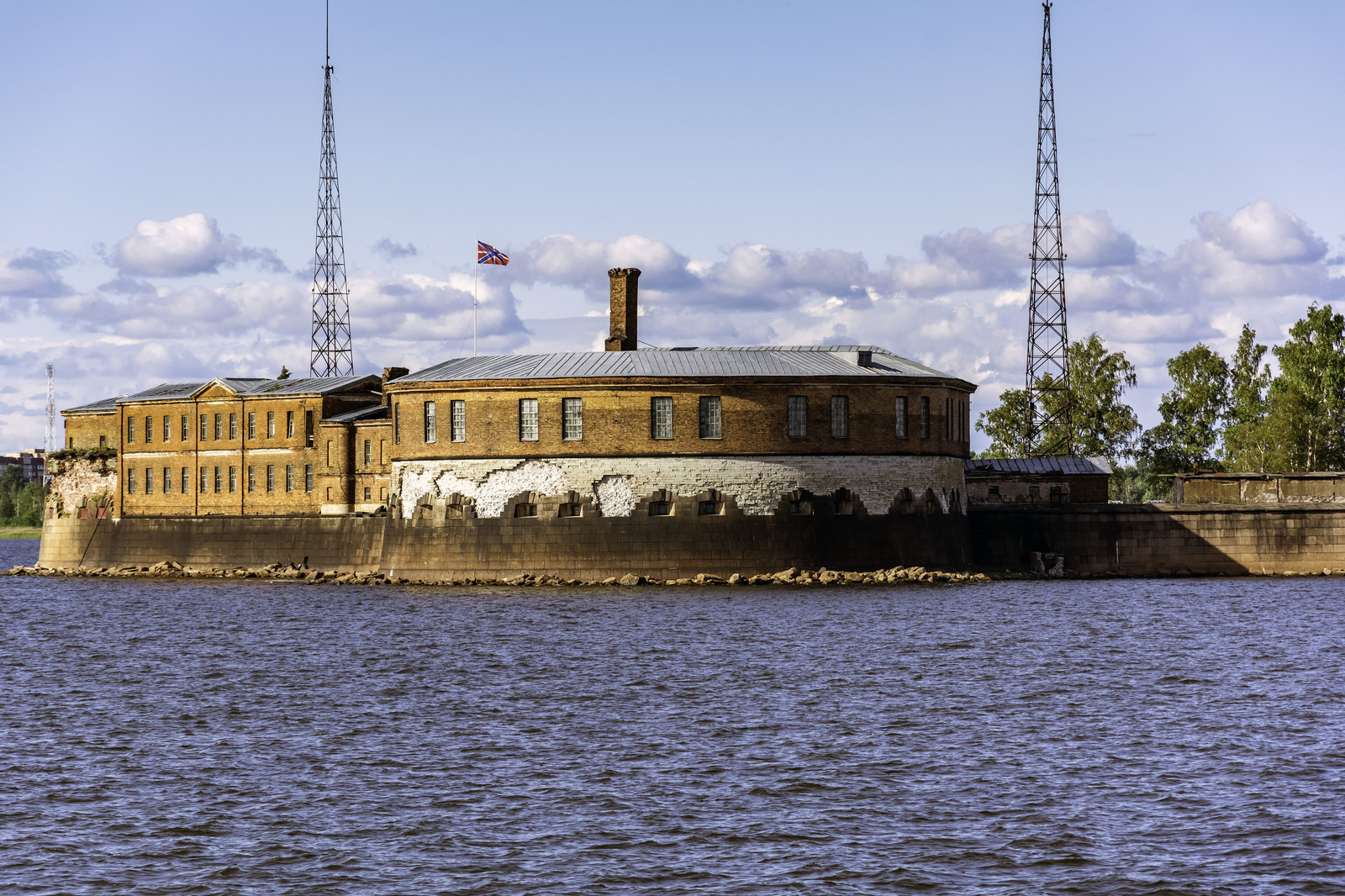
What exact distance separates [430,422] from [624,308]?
1049cm

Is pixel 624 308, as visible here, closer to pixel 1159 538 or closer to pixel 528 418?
pixel 528 418

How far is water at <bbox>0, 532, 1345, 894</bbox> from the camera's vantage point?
56.4 feet

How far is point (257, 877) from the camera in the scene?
664 inches

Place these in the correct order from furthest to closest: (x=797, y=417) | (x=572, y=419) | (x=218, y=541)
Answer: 1. (x=218, y=541)
2. (x=572, y=419)
3. (x=797, y=417)

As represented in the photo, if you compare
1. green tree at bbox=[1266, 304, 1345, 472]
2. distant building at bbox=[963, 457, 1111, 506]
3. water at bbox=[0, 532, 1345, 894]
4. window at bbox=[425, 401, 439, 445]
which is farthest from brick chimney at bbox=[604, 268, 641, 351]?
green tree at bbox=[1266, 304, 1345, 472]

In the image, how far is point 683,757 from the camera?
23.2 m

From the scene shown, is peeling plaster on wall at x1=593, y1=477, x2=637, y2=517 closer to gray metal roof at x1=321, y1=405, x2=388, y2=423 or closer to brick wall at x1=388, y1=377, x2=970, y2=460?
brick wall at x1=388, y1=377, x2=970, y2=460

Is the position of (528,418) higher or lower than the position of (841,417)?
higher

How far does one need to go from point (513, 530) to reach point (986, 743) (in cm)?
3404

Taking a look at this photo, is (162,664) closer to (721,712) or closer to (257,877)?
(721,712)

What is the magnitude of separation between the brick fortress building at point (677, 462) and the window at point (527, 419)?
6cm

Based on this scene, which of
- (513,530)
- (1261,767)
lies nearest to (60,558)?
(513,530)

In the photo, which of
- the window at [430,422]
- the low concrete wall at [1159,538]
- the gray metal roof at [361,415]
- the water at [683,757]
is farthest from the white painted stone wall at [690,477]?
the gray metal roof at [361,415]

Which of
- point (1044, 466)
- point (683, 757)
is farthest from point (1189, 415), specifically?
point (683, 757)
